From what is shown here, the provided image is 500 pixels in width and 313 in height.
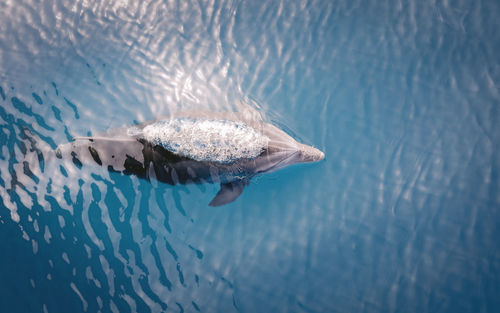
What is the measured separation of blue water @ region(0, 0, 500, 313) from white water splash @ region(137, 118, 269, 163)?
2.44ft

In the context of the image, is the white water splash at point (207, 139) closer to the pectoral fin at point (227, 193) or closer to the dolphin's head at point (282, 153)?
the dolphin's head at point (282, 153)

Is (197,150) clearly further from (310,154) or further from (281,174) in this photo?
(310,154)

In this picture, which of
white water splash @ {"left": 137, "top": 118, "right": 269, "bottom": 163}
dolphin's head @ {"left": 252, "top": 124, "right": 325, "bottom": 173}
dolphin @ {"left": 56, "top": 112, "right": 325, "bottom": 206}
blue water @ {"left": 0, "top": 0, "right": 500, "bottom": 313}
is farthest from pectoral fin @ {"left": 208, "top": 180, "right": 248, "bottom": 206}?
white water splash @ {"left": 137, "top": 118, "right": 269, "bottom": 163}

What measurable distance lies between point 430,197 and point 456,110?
5.07 feet

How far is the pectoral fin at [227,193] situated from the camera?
4902 mm

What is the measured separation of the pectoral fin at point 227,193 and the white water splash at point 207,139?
60 cm

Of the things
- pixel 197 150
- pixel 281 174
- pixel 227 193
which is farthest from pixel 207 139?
pixel 281 174

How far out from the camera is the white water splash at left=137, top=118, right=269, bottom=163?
172 inches

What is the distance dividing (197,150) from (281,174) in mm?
1521

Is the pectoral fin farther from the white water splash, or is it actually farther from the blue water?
the white water splash

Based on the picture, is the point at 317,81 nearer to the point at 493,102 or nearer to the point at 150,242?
the point at 493,102

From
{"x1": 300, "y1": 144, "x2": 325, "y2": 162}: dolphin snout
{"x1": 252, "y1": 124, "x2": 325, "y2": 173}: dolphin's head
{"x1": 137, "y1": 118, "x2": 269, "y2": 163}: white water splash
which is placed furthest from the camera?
{"x1": 300, "y1": 144, "x2": 325, "y2": 162}: dolphin snout

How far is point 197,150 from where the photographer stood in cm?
435

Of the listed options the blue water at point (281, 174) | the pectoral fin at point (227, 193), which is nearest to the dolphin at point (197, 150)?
the pectoral fin at point (227, 193)
